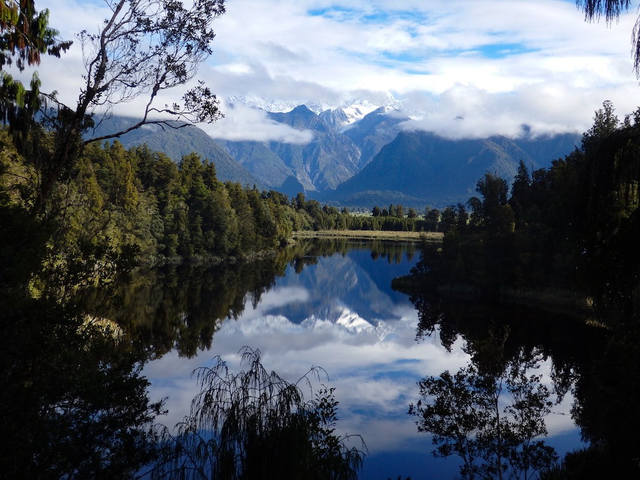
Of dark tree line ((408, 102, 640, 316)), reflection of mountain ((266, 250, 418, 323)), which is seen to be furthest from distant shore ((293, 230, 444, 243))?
dark tree line ((408, 102, 640, 316))

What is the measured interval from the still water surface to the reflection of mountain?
0.18m

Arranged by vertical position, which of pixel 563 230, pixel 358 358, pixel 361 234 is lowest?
pixel 358 358

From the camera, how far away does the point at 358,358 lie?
1387 inches

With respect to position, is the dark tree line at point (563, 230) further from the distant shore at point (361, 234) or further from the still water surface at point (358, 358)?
the distant shore at point (361, 234)

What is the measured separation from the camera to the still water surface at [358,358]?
68.0 ft

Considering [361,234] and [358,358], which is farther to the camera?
[361,234]

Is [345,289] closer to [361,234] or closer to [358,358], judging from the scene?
[358,358]

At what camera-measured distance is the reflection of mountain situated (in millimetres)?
53656

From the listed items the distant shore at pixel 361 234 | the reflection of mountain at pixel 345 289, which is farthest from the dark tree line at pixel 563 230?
the distant shore at pixel 361 234

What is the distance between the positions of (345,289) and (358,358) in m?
35.3

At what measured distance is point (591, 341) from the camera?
117ft

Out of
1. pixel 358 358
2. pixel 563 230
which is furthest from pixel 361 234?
pixel 358 358

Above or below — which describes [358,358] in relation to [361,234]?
below

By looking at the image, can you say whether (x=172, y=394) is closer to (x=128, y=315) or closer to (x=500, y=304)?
(x=128, y=315)
